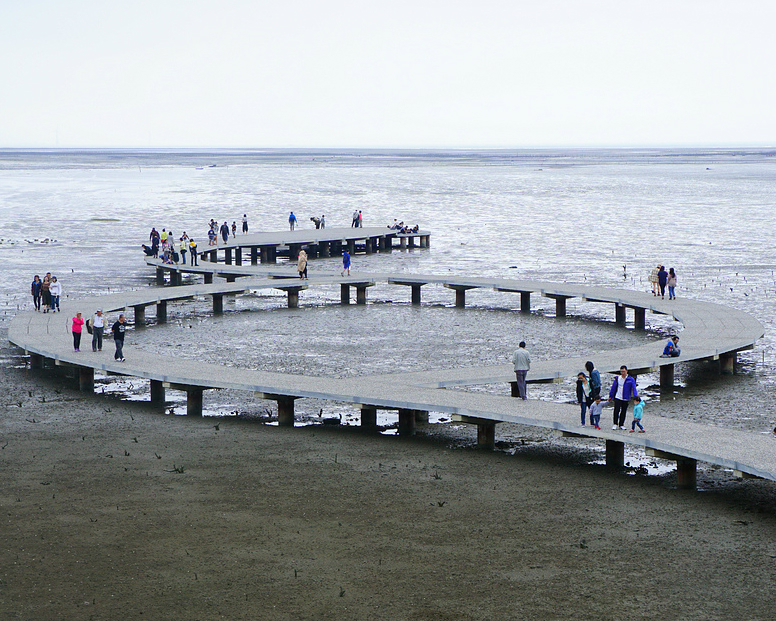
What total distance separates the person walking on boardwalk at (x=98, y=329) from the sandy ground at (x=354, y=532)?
13.1 feet

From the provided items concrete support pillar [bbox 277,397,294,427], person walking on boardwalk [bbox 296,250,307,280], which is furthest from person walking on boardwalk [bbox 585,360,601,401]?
person walking on boardwalk [bbox 296,250,307,280]

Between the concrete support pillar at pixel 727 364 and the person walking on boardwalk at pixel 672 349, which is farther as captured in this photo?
the concrete support pillar at pixel 727 364

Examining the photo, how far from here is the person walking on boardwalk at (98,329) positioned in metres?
24.4

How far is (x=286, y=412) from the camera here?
21500 millimetres

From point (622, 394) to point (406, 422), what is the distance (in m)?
4.72

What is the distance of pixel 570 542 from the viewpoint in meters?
14.9

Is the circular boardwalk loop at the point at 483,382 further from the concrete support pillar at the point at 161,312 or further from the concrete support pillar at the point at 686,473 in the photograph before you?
the concrete support pillar at the point at 161,312

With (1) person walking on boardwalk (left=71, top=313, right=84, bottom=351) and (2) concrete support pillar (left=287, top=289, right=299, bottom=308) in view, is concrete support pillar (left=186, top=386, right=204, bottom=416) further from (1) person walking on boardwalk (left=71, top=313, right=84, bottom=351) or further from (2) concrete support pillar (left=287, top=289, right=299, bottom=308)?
(2) concrete support pillar (left=287, top=289, right=299, bottom=308)

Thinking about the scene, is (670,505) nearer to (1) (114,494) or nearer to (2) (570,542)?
(2) (570,542)

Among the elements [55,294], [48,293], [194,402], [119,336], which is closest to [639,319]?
[194,402]

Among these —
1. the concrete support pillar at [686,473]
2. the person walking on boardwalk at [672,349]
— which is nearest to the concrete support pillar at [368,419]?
the concrete support pillar at [686,473]

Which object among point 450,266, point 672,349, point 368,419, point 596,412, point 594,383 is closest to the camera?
point 596,412

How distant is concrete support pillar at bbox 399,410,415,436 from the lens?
67.8 ft

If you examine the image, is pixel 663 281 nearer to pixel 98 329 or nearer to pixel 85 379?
pixel 98 329
